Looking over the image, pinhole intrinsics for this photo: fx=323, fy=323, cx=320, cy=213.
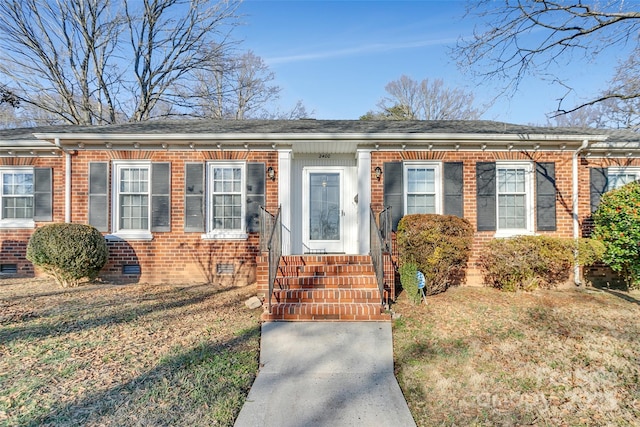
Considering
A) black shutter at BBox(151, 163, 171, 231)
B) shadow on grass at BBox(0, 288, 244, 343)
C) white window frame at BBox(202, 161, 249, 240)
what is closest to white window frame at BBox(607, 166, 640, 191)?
white window frame at BBox(202, 161, 249, 240)

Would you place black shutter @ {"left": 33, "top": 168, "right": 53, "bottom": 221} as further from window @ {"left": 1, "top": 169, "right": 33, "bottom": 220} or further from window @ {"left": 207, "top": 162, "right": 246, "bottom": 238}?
window @ {"left": 207, "top": 162, "right": 246, "bottom": 238}

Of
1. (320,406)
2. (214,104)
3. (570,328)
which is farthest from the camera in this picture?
(214,104)

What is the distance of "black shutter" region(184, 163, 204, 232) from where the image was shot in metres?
6.79

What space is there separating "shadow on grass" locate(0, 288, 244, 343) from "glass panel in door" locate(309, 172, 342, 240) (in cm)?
281

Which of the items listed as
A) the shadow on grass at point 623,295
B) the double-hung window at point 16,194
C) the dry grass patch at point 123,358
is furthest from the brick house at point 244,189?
the dry grass patch at point 123,358

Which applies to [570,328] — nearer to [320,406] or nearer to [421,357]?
[421,357]

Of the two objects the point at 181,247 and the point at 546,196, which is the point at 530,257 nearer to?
the point at 546,196

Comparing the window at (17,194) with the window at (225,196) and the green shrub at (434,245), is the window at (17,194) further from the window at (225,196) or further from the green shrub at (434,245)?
the green shrub at (434,245)

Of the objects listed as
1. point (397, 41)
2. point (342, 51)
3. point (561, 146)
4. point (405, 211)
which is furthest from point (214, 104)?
point (561, 146)

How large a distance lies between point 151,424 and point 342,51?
14910mm

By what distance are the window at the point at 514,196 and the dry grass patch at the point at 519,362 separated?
1.92 metres

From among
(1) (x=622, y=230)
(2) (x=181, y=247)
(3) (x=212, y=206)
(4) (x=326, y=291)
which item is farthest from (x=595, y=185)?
(2) (x=181, y=247)

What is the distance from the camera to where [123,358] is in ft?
11.5

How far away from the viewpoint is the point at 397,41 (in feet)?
35.6
